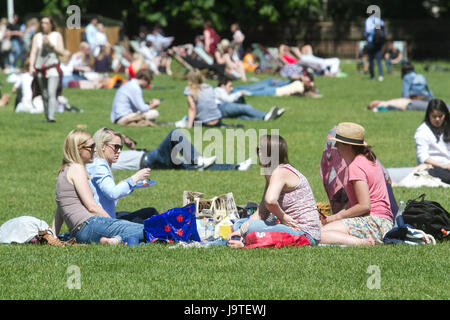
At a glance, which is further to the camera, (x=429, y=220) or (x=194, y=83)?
(x=194, y=83)

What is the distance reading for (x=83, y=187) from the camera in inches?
344

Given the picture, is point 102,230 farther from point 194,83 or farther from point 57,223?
point 194,83

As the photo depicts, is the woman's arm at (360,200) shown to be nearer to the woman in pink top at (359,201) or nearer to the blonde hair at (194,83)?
the woman in pink top at (359,201)

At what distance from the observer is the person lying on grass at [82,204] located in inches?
343

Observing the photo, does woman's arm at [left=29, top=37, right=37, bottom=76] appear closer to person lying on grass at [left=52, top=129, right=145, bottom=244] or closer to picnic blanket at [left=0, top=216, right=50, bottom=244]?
picnic blanket at [left=0, top=216, right=50, bottom=244]

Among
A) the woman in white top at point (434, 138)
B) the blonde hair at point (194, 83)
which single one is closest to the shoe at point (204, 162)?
the woman in white top at point (434, 138)

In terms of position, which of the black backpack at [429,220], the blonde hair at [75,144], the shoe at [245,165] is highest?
the blonde hair at [75,144]

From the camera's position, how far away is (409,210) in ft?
29.2

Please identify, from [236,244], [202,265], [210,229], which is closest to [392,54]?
[210,229]

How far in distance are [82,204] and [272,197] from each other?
190 cm

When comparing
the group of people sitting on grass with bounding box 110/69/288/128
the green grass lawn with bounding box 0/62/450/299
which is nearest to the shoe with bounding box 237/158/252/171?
the green grass lawn with bounding box 0/62/450/299

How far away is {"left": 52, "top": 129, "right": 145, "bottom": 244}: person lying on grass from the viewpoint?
872 cm

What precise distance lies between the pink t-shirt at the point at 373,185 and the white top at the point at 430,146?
3.53m
